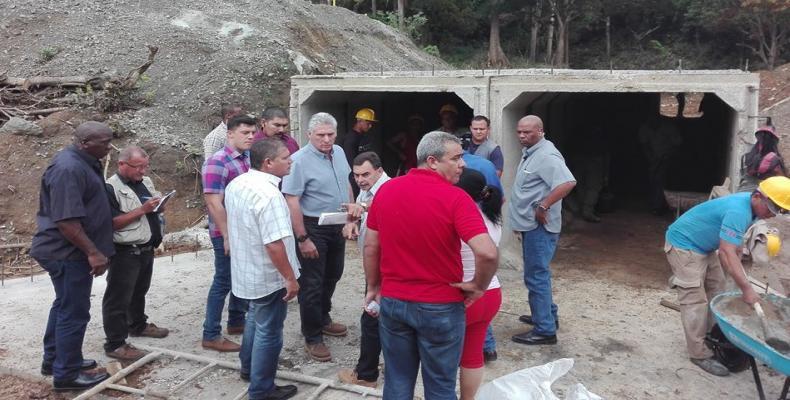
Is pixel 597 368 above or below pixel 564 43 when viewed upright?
below

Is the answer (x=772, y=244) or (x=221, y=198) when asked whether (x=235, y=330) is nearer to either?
(x=221, y=198)

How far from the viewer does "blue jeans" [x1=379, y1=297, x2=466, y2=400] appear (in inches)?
116

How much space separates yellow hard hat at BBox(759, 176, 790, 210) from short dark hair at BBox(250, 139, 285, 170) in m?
3.00

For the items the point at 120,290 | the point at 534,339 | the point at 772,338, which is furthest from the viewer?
the point at 534,339

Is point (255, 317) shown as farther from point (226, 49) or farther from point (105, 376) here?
point (226, 49)

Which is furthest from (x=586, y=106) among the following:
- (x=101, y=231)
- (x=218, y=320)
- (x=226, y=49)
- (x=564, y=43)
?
(x=564, y=43)

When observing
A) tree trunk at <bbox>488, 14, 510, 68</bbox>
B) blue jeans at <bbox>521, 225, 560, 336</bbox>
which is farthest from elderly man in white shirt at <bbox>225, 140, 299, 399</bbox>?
tree trunk at <bbox>488, 14, 510, 68</bbox>

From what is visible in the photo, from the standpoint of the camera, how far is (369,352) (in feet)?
13.6

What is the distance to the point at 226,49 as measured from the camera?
1425cm

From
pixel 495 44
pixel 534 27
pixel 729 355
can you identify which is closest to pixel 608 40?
pixel 534 27

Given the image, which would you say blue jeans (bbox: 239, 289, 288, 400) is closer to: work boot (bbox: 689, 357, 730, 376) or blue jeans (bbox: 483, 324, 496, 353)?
blue jeans (bbox: 483, 324, 496, 353)

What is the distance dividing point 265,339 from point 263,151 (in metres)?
1.16

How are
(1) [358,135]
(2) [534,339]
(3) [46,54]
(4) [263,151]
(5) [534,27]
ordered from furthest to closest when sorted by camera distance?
1. (5) [534,27]
2. (3) [46,54]
3. (1) [358,135]
4. (2) [534,339]
5. (4) [263,151]

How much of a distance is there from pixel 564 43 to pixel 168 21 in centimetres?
2270
